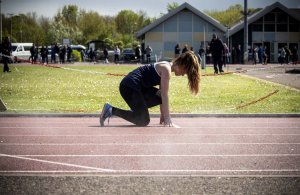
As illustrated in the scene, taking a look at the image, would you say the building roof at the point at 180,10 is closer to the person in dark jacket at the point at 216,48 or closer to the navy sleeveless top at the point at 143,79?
the person in dark jacket at the point at 216,48

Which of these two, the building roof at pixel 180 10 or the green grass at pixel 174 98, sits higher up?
the building roof at pixel 180 10

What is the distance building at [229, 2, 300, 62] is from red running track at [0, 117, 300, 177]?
91.9 ft

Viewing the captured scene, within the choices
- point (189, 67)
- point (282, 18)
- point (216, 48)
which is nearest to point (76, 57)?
point (282, 18)

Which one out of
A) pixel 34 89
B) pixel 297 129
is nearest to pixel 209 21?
pixel 34 89

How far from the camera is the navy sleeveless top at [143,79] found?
1034cm

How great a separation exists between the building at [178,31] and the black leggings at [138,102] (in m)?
40.4

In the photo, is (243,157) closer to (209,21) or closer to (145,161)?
(145,161)

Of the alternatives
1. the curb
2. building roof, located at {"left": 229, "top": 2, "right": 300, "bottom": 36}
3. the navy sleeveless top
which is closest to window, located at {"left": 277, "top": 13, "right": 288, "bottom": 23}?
building roof, located at {"left": 229, "top": 2, "right": 300, "bottom": 36}

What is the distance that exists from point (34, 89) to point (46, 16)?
33.9 feet

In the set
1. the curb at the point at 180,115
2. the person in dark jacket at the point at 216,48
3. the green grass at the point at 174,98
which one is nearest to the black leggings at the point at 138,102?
the curb at the point at 180,115

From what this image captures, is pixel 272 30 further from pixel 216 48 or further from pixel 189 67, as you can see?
pixel 189 67

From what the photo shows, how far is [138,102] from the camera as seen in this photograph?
34.2ft

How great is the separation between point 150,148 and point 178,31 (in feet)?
165

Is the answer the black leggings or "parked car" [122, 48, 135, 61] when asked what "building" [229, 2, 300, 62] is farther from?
the black leggings
